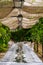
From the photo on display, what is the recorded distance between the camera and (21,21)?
5137 mm

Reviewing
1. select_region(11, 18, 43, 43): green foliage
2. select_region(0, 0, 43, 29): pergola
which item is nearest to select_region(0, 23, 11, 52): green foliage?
select_region(11, 18, 43, 43): green foliage

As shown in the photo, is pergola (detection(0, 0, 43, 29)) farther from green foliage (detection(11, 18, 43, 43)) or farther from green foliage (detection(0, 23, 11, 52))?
green foliage (detection(0, 23, 11, 52))

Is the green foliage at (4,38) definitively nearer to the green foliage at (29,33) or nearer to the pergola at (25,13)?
the green foliage at (29,33)

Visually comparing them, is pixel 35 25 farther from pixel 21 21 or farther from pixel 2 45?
pixel 2 45

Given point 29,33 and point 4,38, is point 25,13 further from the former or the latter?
point 4,38

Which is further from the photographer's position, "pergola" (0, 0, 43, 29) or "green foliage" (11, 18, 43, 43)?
"pergola" (0, 0, 43, 29)

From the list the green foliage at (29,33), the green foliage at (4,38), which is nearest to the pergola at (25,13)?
the green foliage at (29,33)

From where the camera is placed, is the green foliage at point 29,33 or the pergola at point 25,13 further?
the pergola at point 25,13

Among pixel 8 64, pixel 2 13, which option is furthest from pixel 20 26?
pixel 8 64

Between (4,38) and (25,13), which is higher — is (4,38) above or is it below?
below

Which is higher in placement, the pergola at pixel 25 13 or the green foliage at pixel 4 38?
the pergola at pixel 25 13

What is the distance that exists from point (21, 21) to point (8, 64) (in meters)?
3.30

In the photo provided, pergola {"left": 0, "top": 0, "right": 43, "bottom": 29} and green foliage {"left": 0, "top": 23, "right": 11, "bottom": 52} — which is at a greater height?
pergola {"left": 0, "top": 0, "right": 43, "bottom": 29}

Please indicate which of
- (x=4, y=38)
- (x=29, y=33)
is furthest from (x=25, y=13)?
(x=4, y=38)
